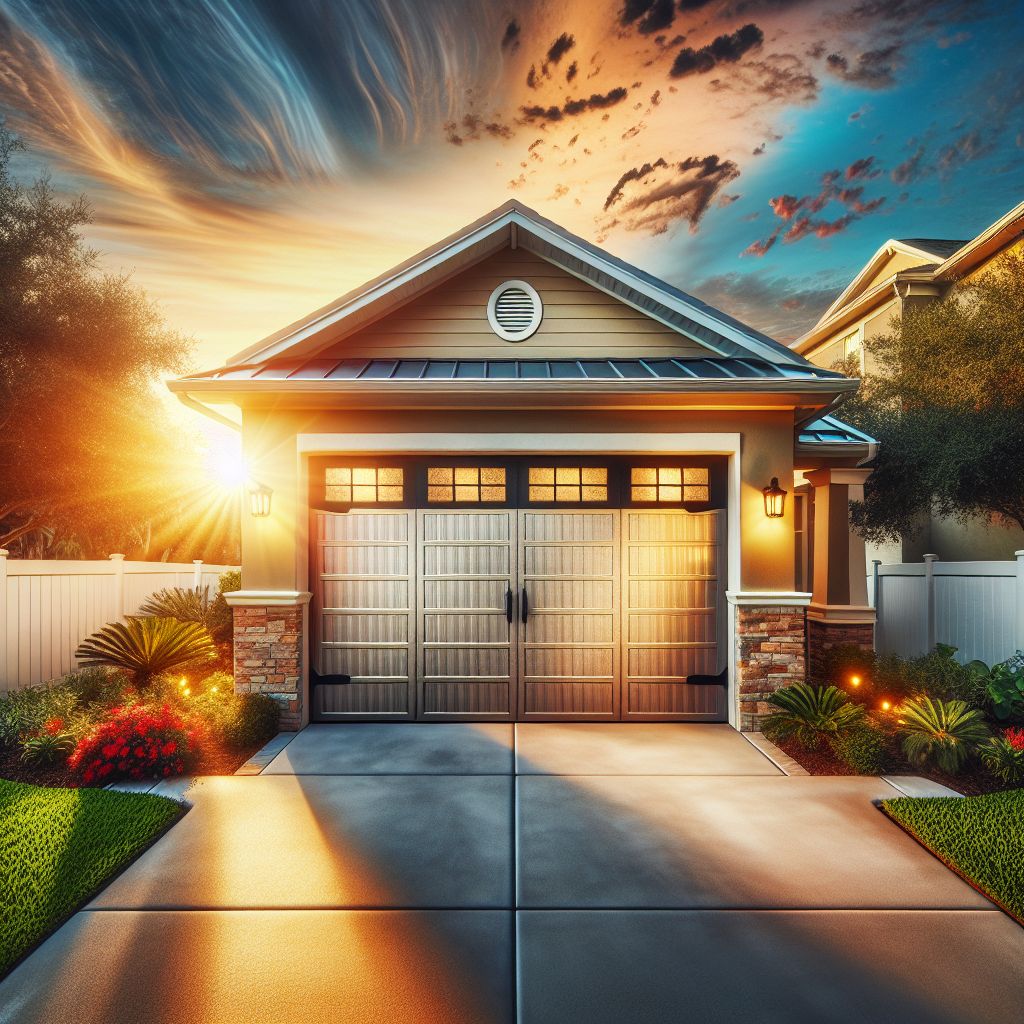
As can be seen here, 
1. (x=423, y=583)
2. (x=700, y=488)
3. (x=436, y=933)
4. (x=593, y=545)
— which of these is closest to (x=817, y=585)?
(x=700, y=488)

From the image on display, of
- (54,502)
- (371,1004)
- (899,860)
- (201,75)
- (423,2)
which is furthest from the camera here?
(54,502)

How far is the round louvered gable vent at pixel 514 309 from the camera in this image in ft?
24.3

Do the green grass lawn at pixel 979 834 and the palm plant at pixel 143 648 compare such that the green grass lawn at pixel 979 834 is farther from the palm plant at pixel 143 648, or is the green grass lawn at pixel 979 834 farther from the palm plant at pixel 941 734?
the palm plant at pixel 143 648

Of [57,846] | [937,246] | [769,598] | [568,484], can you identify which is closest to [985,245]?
[937,246]

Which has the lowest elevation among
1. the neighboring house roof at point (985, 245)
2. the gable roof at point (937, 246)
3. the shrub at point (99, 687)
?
the shrub at point (99, 687)

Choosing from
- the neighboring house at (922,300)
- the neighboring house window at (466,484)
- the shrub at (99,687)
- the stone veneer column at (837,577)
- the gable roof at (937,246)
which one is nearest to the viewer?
the shrub at (99,687)

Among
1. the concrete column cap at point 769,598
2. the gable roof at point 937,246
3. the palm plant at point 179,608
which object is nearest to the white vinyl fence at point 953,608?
the concrete column cap at point 769,598

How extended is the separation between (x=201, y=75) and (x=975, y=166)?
1954cm

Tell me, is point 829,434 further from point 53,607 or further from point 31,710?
point 53,607

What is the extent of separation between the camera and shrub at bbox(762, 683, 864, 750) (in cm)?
578

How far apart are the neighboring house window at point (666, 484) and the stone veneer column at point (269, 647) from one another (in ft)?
13.4

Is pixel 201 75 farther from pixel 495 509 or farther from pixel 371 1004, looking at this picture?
pixel 371 1004

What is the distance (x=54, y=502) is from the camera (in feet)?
41.2

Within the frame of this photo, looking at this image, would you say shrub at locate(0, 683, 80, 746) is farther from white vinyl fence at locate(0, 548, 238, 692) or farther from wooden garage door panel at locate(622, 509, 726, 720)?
wooden garage door panel at locate(622, 509, 726, 720)
